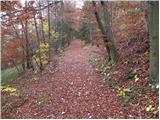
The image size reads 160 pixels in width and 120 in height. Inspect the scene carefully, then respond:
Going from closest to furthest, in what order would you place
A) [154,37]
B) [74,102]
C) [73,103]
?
[154,37] → [73,103] → [74,102]

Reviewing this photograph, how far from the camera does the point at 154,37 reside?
9.77 meters

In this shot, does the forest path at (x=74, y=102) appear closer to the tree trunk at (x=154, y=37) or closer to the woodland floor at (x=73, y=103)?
the woodland floor at (x=73, y=103)

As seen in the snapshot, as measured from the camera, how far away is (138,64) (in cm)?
1279

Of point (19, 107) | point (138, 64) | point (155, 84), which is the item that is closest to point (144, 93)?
point (155, 84)

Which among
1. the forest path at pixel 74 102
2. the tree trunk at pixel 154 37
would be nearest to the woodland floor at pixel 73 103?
the forest path at pixel 74 102

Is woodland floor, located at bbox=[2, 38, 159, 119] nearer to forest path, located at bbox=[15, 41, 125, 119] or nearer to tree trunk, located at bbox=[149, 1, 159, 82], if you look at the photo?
forest path, located at bbox=[15, 41, 125, 119]

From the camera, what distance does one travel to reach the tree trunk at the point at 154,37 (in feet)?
31.1

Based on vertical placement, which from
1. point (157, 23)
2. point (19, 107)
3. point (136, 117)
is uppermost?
point (157, 23)

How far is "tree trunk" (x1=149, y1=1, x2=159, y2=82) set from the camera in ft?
31.1

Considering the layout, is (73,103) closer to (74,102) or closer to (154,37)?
(74,102)

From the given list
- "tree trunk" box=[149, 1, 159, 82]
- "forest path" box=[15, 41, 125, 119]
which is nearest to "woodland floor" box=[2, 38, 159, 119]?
"forest path" box=[15, 41, 125, 119]

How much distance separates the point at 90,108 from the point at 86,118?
0.77m

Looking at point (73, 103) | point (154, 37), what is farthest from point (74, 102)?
point (154, 37)

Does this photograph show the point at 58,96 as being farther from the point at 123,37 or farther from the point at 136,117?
the point at 123,37
